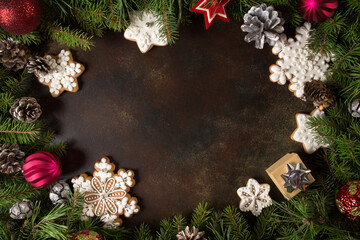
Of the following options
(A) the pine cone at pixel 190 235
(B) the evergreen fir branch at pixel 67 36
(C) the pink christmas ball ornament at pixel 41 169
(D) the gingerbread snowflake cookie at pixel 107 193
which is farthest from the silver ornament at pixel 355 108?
(C) the pink christmas ball ornament at pixel 41 169

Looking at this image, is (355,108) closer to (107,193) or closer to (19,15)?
(107,193)

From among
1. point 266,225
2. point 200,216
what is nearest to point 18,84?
point 200,216

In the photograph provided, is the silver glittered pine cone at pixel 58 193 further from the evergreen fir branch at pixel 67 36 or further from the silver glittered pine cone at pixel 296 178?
the silver glittered pine cone at pixel 296 178

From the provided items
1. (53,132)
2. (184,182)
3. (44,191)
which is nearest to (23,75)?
(53,132)

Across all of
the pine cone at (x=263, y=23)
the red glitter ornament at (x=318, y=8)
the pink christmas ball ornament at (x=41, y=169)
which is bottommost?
the pink christmas ball ornament at (x=41, y=169)

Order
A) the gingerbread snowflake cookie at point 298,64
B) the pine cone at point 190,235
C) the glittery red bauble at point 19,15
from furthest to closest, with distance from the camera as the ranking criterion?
the gingerbread snowflake cookie at point 298,64 < the pine cone at point 190,235 < the glittery red bauble at point 19,15

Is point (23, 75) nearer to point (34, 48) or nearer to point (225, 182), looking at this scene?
point (34, 48)
